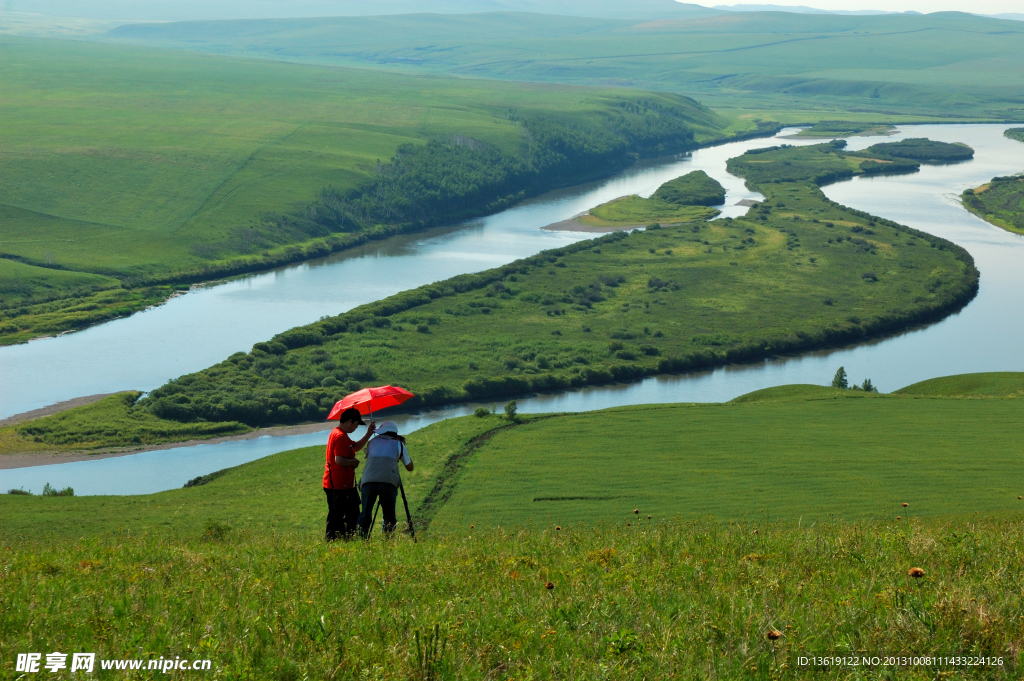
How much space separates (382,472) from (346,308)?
2723 inches

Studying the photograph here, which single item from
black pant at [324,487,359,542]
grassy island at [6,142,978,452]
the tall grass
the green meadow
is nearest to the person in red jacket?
black pant at [324,487,359,542]

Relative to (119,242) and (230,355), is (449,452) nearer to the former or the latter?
(230,355)

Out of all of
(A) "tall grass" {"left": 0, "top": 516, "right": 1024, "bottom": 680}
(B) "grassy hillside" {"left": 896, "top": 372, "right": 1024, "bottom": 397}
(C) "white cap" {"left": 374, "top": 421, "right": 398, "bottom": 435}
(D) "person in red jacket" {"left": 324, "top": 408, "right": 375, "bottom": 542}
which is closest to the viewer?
(A) "tall grass" {"left": 0, "top": 516, "right": 1024, "bottom": 680}

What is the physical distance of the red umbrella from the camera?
12672mm

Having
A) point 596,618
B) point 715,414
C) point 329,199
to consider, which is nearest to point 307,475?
point 715,414

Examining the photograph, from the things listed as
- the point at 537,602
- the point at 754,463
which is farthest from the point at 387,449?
the point at 754,463

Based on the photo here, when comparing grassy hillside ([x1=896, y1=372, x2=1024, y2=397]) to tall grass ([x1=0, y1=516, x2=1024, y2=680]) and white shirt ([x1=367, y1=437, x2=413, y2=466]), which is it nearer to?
white shirt ([x1=367, y1=437, x2=413, y2=466])

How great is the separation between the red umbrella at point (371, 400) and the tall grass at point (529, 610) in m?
2.52

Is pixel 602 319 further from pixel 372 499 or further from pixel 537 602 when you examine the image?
pixel 537 602

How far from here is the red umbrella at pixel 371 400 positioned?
12672 millimetres

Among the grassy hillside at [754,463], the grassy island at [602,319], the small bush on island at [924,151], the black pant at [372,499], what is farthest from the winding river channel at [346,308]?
the small bush on island at [924,151]

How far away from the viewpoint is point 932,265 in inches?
3639

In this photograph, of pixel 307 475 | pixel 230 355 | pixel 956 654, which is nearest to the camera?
pixel 956 654

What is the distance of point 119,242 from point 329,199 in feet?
94.1
